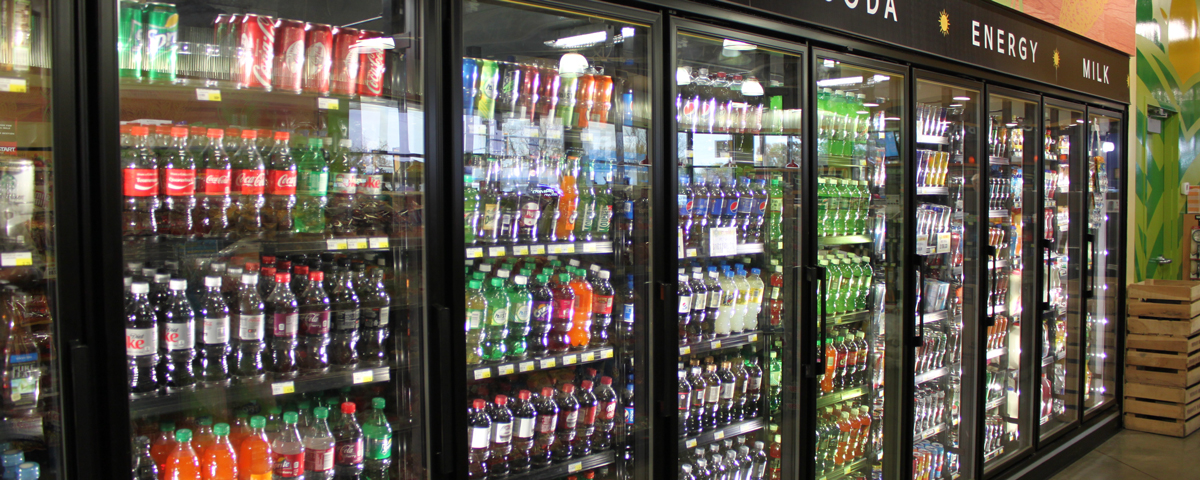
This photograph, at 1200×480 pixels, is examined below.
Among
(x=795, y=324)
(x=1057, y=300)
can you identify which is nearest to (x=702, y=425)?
(x=795, y=324)

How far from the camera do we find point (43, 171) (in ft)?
5.20

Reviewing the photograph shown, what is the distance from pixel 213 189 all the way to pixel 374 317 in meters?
0.60

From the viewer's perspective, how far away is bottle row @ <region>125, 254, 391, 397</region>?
1.78 meters

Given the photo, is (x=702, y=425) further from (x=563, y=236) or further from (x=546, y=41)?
(x=546, y=41)

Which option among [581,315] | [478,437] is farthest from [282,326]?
[581,315]

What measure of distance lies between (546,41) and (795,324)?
5.27 feet

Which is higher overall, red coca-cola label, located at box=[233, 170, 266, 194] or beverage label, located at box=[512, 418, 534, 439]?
red coca-cola label, located at box=[233, 170, 266, 194]

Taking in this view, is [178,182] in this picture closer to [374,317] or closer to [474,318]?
[374,317]

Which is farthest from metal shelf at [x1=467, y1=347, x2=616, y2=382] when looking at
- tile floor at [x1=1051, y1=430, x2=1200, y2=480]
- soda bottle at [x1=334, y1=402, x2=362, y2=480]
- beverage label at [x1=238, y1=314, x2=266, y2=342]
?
tile floor at [x1=1051, y1=430, x2=1200, y2=480]

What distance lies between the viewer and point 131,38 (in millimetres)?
1730

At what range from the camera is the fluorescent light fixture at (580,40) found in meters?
2.57

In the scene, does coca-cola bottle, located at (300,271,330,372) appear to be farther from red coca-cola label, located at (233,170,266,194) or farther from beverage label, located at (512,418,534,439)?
beverage label, located at (512,418,534,439)

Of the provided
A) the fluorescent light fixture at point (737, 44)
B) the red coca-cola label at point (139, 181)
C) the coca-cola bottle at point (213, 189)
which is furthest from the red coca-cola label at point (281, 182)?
the fluorescent light fixture at point (737, 44)

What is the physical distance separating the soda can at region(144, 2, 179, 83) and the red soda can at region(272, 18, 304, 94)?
26cm
